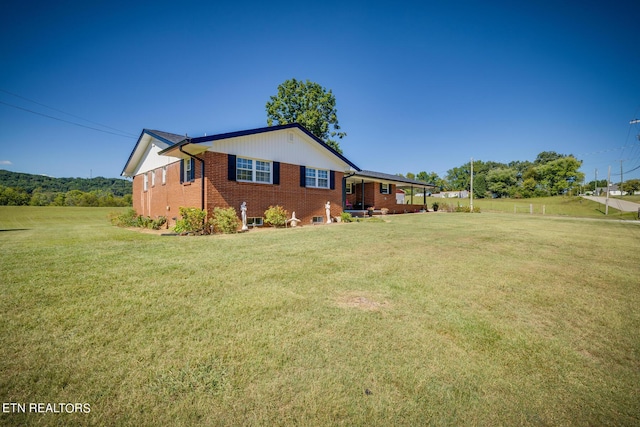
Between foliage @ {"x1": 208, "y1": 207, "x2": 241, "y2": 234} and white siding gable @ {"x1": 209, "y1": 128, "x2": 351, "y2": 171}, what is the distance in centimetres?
292

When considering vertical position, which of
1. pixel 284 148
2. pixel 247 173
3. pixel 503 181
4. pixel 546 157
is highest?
pixel 546 157

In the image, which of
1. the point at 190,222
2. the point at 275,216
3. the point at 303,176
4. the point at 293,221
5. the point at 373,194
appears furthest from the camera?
the point at 373,194

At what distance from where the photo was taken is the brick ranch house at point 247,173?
11.9 meters

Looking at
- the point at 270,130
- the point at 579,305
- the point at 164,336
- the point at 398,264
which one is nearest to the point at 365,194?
the point at 270,130

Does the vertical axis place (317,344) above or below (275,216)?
below

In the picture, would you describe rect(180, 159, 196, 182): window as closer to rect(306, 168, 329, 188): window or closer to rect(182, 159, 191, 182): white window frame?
rect(182, 159, 191, 182): white window frame

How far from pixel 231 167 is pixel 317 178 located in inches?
220

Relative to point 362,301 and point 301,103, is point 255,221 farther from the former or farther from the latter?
point 301,103

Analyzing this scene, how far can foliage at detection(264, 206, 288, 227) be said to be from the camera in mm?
12844

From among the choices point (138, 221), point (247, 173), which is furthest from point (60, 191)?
point (247, 173)

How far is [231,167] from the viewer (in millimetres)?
12289

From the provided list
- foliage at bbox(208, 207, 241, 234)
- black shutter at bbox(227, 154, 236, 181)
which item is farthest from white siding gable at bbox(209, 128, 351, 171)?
foliage at bbox(208, 207, 241, 234)

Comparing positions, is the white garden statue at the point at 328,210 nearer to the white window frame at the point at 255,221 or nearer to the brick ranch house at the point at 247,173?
the brick ranch house at the point at 247,173

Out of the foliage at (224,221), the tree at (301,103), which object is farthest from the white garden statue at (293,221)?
the tree at (301,103)
